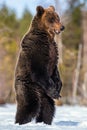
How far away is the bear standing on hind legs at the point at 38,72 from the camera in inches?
297

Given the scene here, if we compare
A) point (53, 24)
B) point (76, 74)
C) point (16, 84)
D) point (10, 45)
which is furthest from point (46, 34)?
point (10, 45)

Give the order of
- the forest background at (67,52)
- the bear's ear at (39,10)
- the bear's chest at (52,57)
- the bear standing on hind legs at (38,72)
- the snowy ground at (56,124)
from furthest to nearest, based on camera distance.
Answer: the forest background at (67,52)
the bear's ear at (39,10)
the bear's chest at (52,57)
the bear standing on hind legs at (38,72)
the snowy ground at (56,124)

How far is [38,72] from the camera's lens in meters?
7.50

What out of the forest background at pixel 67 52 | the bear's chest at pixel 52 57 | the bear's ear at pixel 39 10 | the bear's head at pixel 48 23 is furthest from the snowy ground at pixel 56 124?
the forest background at pixel 67 52

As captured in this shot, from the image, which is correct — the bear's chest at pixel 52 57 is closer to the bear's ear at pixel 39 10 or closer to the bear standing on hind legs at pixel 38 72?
the bear standing on hind legs at pixel 38 72

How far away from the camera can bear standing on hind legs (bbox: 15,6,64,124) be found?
297 inches

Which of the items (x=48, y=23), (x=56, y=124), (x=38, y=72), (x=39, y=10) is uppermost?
(x=39, y=10)

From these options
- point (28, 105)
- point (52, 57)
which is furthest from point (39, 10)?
point (28, 105)

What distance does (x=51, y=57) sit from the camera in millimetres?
A: 7734

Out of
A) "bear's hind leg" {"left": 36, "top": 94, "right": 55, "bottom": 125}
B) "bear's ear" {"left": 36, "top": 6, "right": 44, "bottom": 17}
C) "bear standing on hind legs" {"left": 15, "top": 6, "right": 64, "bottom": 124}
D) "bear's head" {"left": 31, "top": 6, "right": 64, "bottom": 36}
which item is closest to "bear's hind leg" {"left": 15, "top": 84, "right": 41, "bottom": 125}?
"bear standing on hind legs" {"left": 15, "top": 6, "right": 64, "bottom": 124}

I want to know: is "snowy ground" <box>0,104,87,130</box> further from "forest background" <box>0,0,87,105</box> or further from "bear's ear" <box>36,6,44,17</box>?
"forest background" <box>0,0,87,105</box>

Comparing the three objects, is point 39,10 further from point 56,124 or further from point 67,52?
point 67,52

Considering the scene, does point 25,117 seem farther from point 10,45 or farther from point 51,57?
point 10,45

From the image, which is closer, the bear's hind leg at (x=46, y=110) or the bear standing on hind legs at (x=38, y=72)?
the bear standing on hind legs at (x=38, y=72)
